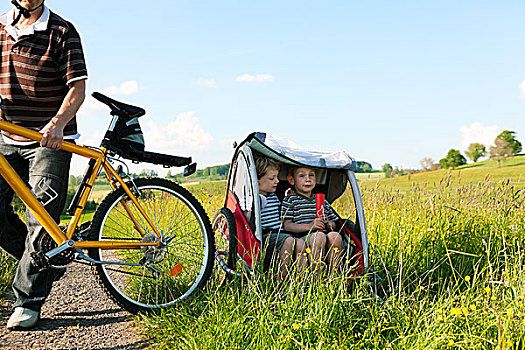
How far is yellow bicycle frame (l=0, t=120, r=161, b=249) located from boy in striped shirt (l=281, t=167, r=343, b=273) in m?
1.12

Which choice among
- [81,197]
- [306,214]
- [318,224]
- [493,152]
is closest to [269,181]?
[306,214]

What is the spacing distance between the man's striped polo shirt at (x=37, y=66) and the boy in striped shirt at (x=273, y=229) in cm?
164

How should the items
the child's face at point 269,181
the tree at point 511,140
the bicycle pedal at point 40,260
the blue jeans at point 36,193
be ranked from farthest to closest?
the tree at point 511,140 → the child's face at point 269,181 → the blue jeans at point 36,193 → the bicycle pedal at point 40,260

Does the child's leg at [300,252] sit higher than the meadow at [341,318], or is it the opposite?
the child's leg at [300,252]

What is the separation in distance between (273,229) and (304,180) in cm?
57

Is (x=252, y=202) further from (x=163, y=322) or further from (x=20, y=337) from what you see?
(x=20, y=337)

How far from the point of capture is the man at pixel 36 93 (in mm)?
3258

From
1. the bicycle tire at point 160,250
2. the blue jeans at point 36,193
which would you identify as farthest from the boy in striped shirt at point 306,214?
the blue jeans at point 36,193

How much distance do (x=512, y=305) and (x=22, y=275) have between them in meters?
3.09

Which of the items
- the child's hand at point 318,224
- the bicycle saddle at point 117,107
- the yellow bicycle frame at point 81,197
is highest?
the bicycle saddle at point 117,107

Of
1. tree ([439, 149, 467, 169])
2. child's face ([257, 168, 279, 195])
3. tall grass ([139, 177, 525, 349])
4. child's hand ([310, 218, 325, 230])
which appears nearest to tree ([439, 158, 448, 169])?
tree ([439, 149, 467, 169])

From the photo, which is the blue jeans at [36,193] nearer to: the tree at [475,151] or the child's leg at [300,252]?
the child's leg at [300,252]

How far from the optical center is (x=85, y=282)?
449cm

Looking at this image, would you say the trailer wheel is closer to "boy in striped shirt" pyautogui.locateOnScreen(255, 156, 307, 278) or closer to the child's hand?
"boy in striped shirt" pyautogui.locateOnScreen(255, 156, 307, 278)
